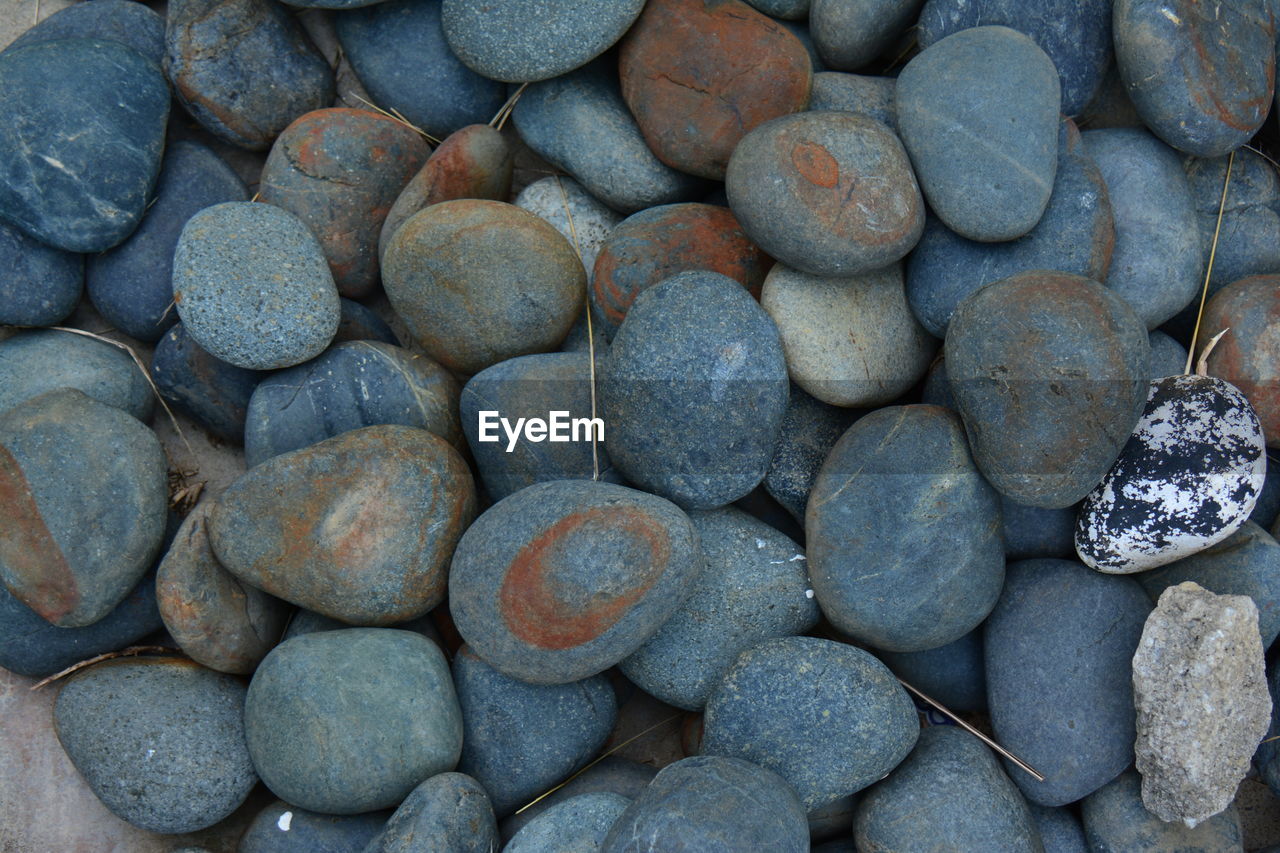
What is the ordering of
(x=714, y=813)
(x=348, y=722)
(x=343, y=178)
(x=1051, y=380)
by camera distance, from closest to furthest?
1. (x=714, y=813)
2. (x=1051, y=380)
3. (x=348, y=722)
4. (x=343, y=178)

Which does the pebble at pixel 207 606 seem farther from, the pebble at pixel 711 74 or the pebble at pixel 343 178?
the pebble at pixel 711 74

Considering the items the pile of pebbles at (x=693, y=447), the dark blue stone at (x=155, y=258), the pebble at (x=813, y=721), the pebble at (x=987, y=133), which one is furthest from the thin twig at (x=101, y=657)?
the pebble at (x=987, y=133)

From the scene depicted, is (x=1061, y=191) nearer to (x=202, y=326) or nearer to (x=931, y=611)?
(x=931, y=611)

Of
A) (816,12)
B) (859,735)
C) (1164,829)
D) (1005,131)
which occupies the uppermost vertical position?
(816,12)

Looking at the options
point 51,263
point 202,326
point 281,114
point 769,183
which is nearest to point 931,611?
point 769,183

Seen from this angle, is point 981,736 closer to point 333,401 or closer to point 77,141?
point 333,401

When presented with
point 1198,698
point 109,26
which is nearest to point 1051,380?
point 1198,698
